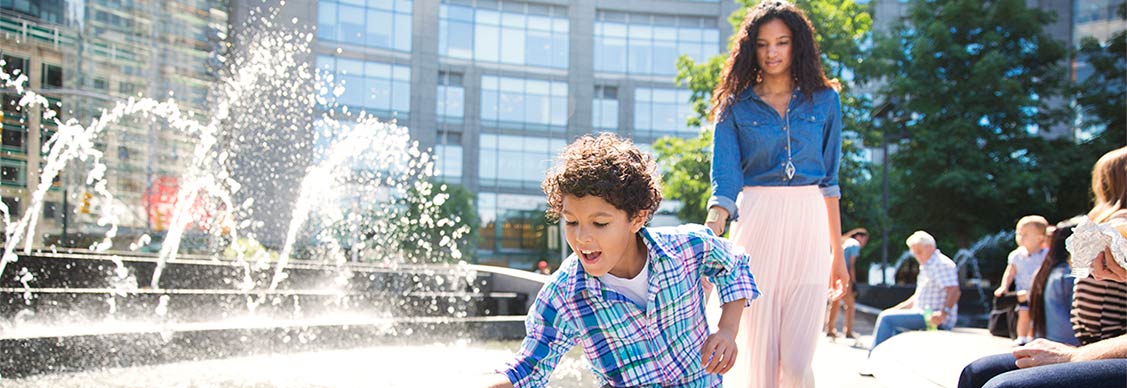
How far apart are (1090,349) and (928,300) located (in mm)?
5966

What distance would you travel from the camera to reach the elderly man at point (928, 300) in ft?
25.5

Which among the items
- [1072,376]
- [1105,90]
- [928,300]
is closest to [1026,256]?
[928,300]

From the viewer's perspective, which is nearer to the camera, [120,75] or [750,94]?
[750,94]

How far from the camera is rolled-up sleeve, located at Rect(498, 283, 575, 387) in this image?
222 cm

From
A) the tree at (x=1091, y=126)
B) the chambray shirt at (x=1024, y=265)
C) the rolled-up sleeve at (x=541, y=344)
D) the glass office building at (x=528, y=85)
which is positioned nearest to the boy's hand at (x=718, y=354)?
the rolled-up sleeve at (x=541, y=344)

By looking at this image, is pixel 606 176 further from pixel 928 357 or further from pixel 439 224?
pixel 439 224

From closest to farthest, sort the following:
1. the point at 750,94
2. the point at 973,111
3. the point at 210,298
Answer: the point at 750,94 < the point at 210,298 < the point at 973,111

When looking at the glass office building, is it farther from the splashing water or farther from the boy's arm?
the boy's arm

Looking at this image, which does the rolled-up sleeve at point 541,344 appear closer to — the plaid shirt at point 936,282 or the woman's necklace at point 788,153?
the woman's necklace at point 788,153

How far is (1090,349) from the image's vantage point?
2.36 meters

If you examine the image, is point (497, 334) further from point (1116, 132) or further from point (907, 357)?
point (1116, 132)

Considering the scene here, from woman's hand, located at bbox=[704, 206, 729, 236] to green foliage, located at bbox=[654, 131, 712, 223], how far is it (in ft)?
56.5

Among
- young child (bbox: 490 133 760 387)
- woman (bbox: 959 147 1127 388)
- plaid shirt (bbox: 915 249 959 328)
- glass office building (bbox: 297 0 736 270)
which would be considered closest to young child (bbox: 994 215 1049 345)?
plaid shirt (bbox: 915 249 959 328)

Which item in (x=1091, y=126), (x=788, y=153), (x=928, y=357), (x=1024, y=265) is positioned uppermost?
(x=1091, y=126)
